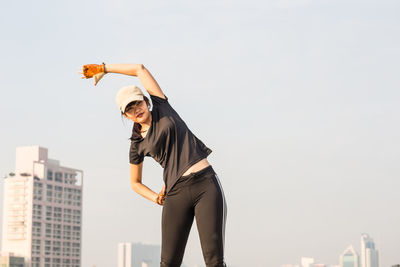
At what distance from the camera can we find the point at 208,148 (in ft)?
21.3

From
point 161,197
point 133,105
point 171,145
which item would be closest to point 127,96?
point 133,105

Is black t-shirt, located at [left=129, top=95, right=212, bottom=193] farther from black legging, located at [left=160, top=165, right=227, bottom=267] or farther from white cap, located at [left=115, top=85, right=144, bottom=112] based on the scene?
white cap, located at [left=115, top=85, right=144, bottom=112]

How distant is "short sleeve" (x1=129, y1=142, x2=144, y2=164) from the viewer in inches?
263

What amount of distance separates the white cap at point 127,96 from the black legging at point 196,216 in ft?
2.84

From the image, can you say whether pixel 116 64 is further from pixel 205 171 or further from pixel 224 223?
pixel 224 223

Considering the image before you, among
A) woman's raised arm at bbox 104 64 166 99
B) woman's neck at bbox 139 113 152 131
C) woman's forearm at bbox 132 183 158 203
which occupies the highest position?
Answer: woman's raised arm at bbox 104 64 166 99

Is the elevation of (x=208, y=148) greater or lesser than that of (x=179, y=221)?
greater

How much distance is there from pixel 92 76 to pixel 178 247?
1.86 meters

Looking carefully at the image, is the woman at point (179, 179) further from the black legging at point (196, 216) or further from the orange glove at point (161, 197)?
the orange glove at point (161, 197)

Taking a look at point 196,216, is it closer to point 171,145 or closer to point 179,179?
point 179,179

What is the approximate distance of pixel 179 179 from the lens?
636 cm

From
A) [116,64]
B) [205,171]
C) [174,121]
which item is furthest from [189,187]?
[116,64]

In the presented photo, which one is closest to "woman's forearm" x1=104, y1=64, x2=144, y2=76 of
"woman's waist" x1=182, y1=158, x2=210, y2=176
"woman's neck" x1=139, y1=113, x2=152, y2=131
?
"woman's neck" x1=139, y1=113, x2=152, y2=131

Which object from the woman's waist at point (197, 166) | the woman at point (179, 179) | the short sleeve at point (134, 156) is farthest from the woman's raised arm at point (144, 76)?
the woman's waist at point (197, 166)
